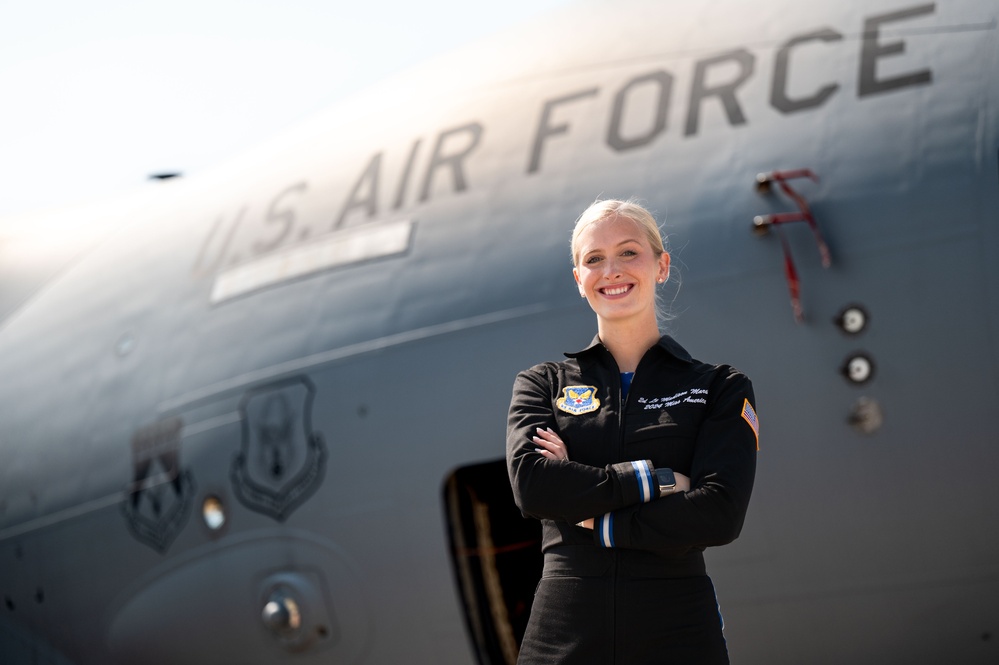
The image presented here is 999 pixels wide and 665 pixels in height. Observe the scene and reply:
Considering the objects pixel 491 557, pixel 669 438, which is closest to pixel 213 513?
pixel 491 557

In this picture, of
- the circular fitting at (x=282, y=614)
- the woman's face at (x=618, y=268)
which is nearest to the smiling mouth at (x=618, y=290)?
the woman's face at (x=618, y=268)

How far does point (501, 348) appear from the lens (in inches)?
230

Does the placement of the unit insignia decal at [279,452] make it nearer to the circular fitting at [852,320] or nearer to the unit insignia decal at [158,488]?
the unit insignia decal at [158,488]

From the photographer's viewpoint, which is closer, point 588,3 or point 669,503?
point 669,503

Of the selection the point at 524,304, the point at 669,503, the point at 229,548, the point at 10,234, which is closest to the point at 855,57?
the point at 524,304

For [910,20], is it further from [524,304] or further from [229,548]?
[229,548]

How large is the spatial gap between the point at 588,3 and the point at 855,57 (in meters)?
2.20

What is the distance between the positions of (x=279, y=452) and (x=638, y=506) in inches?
156

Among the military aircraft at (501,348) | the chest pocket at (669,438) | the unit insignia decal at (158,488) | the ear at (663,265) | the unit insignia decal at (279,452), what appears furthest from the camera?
the unit insignia decal at (158,488)

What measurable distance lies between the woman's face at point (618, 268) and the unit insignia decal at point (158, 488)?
4.39 metres

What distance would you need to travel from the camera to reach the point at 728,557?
5.25 meters

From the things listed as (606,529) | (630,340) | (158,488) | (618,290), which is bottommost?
(606,529)

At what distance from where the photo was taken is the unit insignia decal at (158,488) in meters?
6.78

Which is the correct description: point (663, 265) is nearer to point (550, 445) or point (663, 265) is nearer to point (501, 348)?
point (550, 445)
